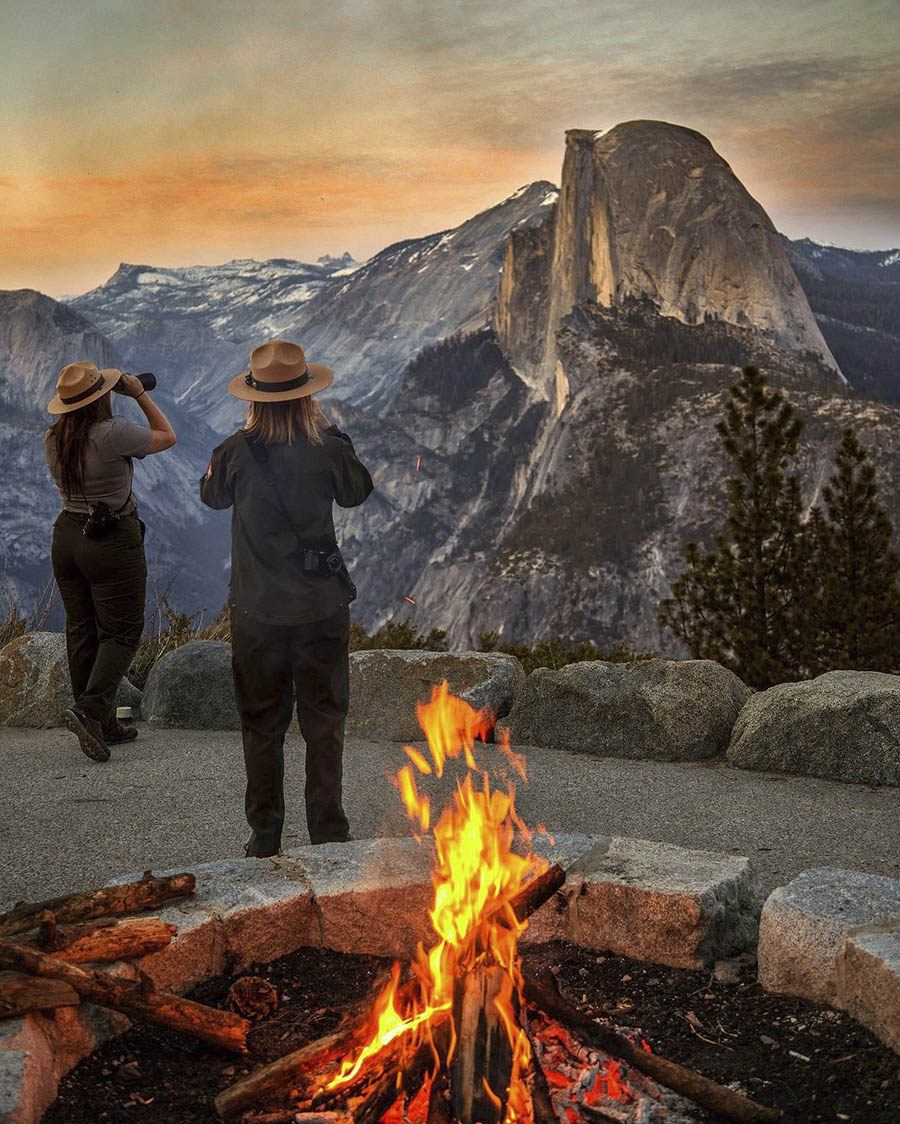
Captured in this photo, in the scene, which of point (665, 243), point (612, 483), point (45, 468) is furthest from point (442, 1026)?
point (45, 468)

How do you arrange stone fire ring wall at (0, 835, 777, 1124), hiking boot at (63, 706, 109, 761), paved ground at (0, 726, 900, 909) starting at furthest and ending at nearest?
hiking boot at (63, 706, 109, 761), paved ground at (0, 726, 900, 909), stone fire ring wall at (0, 835, 777, 1124)

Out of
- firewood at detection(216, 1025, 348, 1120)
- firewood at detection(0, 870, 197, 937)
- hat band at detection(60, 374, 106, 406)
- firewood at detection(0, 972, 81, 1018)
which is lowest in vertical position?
firewood at detection(216, 1025, 348, 1120)

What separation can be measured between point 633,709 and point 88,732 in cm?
308

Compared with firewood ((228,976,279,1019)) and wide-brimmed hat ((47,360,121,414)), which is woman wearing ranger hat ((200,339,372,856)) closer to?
firewood ((228,976,279,1019))

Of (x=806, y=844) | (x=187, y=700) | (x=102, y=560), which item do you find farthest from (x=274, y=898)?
(x=187, y=700)

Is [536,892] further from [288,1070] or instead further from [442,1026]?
[288,1070]

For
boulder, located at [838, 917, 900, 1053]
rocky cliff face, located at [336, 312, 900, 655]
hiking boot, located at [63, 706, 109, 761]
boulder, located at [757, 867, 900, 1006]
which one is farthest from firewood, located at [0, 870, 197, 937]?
rocky cliff face, located at [336, 312, 900, 655]

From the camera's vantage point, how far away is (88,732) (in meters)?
6.69

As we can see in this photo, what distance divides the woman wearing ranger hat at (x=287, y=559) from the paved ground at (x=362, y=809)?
0.83 metres

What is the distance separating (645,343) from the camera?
95.5 metres

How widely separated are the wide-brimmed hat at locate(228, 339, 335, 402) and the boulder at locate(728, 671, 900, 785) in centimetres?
340

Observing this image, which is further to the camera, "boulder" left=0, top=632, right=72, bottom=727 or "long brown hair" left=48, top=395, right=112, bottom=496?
"boulder" left=0, top=632, right=72, bottom=727

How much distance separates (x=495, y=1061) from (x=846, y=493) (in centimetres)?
817

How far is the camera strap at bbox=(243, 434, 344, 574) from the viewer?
4.36 m
